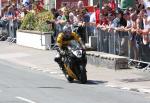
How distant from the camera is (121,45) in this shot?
21969 millimetres

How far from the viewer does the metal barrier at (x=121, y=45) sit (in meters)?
20.5

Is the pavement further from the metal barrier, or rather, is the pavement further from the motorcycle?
the metal barrier

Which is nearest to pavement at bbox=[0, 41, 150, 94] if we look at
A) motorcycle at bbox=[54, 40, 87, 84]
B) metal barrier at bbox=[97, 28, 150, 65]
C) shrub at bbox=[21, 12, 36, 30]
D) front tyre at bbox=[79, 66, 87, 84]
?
front tyre at bbox=[79, 66, 87, 84]

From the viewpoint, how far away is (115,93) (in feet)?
52.4

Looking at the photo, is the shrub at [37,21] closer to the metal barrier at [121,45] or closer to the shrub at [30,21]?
the shrub at [30,21]

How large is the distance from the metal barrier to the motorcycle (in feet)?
9.44

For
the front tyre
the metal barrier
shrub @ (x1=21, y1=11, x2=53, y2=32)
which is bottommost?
the front tyre

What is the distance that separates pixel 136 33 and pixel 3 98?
729 centimetres

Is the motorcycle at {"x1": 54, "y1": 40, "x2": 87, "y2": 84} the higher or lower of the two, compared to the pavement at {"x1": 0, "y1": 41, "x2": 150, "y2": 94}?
higher

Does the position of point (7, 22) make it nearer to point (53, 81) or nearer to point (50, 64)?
point (50, 64)

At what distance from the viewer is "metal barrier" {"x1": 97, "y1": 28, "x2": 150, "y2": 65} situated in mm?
20531

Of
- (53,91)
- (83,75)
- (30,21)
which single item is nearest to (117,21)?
(83,75)

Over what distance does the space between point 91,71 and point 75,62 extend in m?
2.68

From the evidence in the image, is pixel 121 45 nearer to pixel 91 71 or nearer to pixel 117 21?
pixel 117 21
